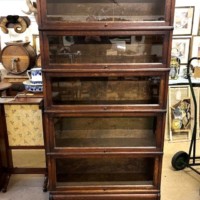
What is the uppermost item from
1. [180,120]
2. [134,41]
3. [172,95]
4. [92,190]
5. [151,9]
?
[151,9]

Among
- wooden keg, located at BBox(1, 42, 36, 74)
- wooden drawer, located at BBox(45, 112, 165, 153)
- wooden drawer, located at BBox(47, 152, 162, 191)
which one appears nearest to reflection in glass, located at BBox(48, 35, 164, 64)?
wooden drawer, located at BBox(45, 112, 165, 153)

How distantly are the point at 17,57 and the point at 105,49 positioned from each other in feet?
4.07

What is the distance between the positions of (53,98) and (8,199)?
1035mm

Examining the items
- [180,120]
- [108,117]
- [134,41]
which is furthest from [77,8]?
[180,120]

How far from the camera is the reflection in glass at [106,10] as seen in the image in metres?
1.59

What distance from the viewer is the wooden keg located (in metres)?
2.52

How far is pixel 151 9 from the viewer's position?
63.3 inches

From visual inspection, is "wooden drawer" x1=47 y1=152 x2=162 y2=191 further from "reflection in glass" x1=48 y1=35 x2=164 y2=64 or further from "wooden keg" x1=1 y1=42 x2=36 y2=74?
"wooden keg" x1=1 y1=42 x2=36 y2=74

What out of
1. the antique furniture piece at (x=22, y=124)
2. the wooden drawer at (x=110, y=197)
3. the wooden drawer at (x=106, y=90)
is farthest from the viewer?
the antique furniture piece at (x=22, y=124)

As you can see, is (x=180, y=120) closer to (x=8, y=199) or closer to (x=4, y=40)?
(x=8, y=199)

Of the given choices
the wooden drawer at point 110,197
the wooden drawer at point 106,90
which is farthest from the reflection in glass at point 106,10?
the wooden drawer at point 110,197

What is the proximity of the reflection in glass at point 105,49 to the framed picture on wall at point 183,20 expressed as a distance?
1.48 m

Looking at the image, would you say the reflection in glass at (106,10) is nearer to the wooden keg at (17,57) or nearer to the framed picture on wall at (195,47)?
the wooden keg at (17,57)

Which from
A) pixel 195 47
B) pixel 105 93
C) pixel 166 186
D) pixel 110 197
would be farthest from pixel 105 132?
pixel 195 47
